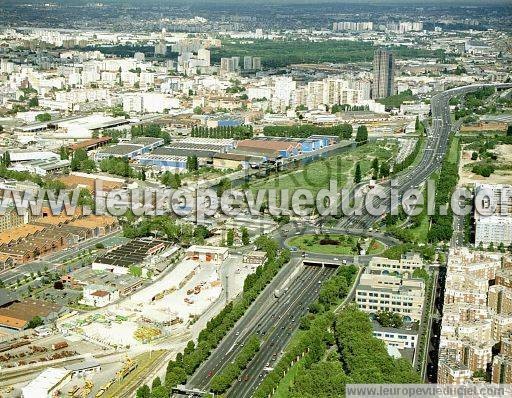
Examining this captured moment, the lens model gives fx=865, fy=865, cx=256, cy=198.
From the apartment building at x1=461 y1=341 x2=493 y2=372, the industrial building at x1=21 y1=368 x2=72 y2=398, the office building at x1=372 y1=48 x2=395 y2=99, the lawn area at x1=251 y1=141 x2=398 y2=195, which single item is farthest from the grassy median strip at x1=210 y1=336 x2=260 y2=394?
the office building at x1=372 y1=48 x2=395 y2=99

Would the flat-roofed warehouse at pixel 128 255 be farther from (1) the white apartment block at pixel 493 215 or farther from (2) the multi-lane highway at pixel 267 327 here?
(1) the white apartment block at pixel 493 215

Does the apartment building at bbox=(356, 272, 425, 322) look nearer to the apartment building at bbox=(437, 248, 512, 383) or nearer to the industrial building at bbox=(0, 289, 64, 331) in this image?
the apartment building at bbox=(437, 248, 512, 383)

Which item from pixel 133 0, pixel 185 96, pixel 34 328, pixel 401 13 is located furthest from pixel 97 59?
pixel 133 0

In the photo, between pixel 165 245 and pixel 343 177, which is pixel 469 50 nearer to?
pixel 343 177

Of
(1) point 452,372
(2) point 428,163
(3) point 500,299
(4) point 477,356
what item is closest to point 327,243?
(3) point 500,299

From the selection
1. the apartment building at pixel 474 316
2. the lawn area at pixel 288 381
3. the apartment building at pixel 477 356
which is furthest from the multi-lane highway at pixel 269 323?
the apartment building at pixel 477 356

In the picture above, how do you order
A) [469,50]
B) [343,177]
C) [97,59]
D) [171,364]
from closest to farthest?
[171,364], [343,177], [97,59], [469,50]

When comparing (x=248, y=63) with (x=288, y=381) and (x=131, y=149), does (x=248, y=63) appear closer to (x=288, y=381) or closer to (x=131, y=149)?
(x=131, y=149)

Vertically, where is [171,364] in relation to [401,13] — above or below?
below
